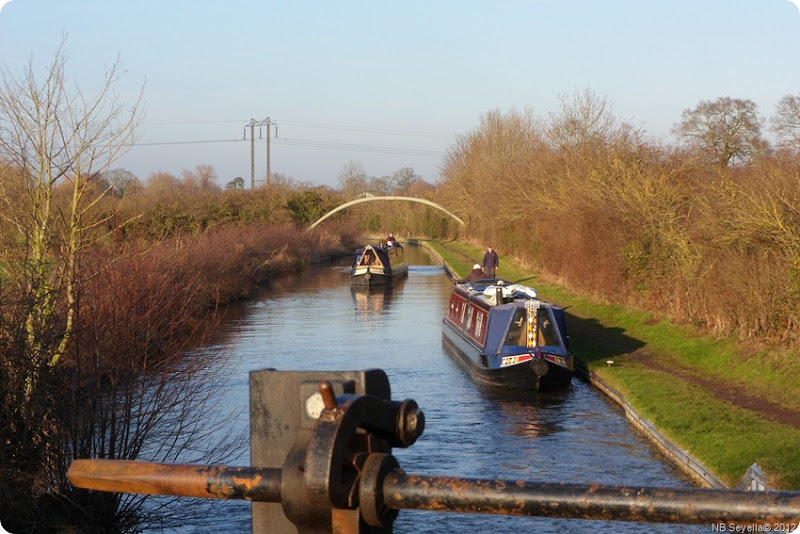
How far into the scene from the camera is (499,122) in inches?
2810

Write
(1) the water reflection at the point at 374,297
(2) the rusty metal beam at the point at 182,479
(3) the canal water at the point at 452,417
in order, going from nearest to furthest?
(2) the rusty metal beam at the point at 182,479, (3) the canal water at the point at 452,417, (1) the water reflection at the point at 374,297

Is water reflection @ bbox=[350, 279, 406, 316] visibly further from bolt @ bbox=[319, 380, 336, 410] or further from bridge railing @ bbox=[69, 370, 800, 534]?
bolt @ bbox=[319, 380, 336, 410]

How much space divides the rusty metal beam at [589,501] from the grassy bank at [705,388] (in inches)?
370

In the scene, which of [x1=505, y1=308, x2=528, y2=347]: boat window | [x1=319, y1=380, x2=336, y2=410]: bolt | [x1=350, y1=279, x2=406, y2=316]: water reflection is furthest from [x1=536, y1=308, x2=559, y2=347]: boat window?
[x1=319, y1=380, x2=336, y2=410]: bolt

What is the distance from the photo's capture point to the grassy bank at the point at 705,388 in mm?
11781

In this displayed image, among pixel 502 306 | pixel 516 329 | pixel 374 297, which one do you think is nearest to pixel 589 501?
pixel 516 329

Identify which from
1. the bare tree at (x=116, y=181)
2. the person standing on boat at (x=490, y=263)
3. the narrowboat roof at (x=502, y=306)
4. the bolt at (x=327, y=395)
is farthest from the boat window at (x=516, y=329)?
the bolt at (x=327, y=395)

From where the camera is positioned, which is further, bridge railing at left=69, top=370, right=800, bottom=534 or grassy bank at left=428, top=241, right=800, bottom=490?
grassy bank at left=428, top=241, right=800, bottom=490

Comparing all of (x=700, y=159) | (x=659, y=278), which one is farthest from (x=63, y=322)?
(x=700, y=159)

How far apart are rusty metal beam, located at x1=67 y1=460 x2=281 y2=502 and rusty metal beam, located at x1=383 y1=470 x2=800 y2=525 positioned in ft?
0.83

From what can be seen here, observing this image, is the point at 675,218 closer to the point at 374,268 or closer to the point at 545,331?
the point at 545,331

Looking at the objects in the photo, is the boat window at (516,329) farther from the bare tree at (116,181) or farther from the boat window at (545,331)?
the bare tree at (116,181)

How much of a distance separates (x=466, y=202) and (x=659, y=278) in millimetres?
50039

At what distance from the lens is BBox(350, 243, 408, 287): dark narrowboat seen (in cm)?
4425
